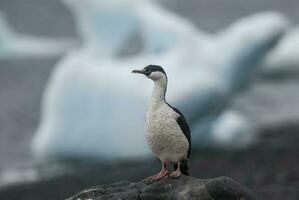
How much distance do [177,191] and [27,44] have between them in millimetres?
17764

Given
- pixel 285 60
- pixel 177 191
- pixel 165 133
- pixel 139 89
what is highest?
pixel 285 60

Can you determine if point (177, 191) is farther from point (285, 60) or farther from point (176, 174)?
point (285, 60)

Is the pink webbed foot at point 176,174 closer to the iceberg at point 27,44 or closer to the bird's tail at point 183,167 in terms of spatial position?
the bird's tail at point 183,167

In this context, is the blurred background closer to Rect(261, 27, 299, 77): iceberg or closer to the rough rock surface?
Rect(261, 27, 299, 77): iceberg

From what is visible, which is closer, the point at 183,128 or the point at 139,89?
the point at 183,128

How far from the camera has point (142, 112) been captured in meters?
13.5

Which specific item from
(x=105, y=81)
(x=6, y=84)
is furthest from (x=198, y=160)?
(x=6, y=84)

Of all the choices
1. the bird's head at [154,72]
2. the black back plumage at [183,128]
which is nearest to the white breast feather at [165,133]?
the black back plumage at [183,128]

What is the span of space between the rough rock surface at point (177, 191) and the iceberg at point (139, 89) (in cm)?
815

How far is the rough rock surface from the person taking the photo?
15.0ft

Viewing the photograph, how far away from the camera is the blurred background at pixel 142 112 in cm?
1220

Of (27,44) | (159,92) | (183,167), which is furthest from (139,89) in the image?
(27,44)

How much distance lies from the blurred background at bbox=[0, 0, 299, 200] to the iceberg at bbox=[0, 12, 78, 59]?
4.28 metres

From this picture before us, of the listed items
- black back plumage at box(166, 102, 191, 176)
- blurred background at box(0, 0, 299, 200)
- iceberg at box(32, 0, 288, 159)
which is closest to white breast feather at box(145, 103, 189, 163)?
black back plumage at box(166, 102, 191, 176)
